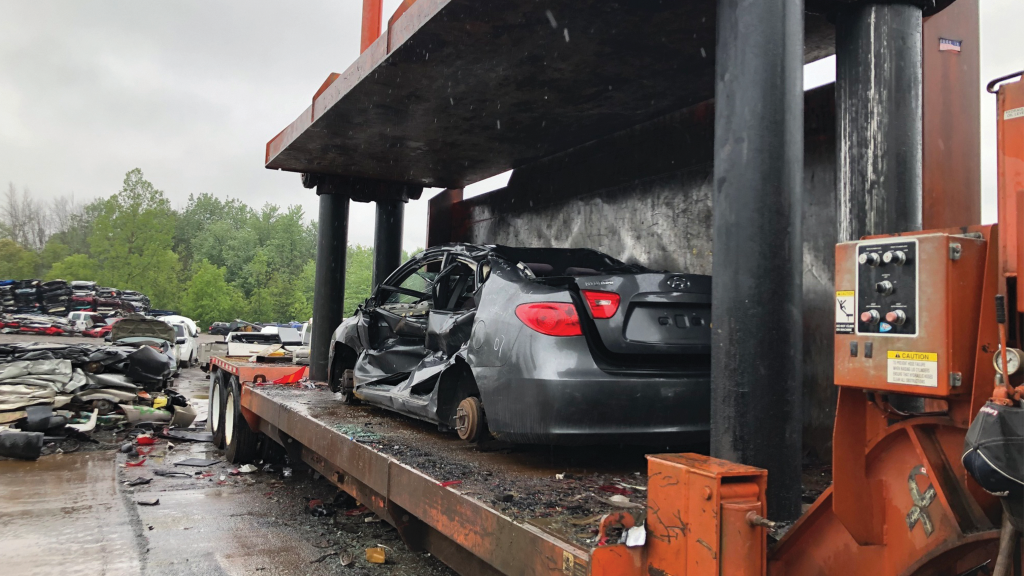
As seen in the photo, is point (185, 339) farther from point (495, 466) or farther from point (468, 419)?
point (495, 466)

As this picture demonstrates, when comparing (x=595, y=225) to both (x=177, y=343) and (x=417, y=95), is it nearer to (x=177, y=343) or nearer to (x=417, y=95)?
(x=417, y=95)

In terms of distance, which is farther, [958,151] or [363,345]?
[363,345]

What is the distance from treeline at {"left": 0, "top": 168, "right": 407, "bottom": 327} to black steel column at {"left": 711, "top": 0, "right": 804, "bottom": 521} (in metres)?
52.1

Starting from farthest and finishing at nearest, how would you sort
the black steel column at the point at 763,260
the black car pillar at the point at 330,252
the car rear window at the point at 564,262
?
the black car pillar at the point at 330,252 → the car rear window at the point at 564,262 → the black steel column at the point at 763,260

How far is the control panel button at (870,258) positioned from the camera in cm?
195

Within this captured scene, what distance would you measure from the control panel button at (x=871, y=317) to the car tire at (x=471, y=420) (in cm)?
233

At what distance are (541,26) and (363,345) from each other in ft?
9.31

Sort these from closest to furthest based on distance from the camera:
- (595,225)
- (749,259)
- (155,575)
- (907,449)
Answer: (907,449)
(749,259)
(155,575)
(595,225)

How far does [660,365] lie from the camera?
3555mm

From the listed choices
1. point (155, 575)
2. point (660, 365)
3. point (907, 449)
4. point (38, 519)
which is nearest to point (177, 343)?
point (38, 519)

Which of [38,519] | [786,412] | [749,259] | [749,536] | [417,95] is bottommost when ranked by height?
[38,519]

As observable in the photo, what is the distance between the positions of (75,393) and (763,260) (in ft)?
35.3

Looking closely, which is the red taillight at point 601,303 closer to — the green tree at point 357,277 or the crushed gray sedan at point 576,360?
the crushed gray sedan at point 576,360

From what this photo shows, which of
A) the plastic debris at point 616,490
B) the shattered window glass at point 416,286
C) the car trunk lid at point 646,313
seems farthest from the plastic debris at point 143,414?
the plastic debris at point 616,490
